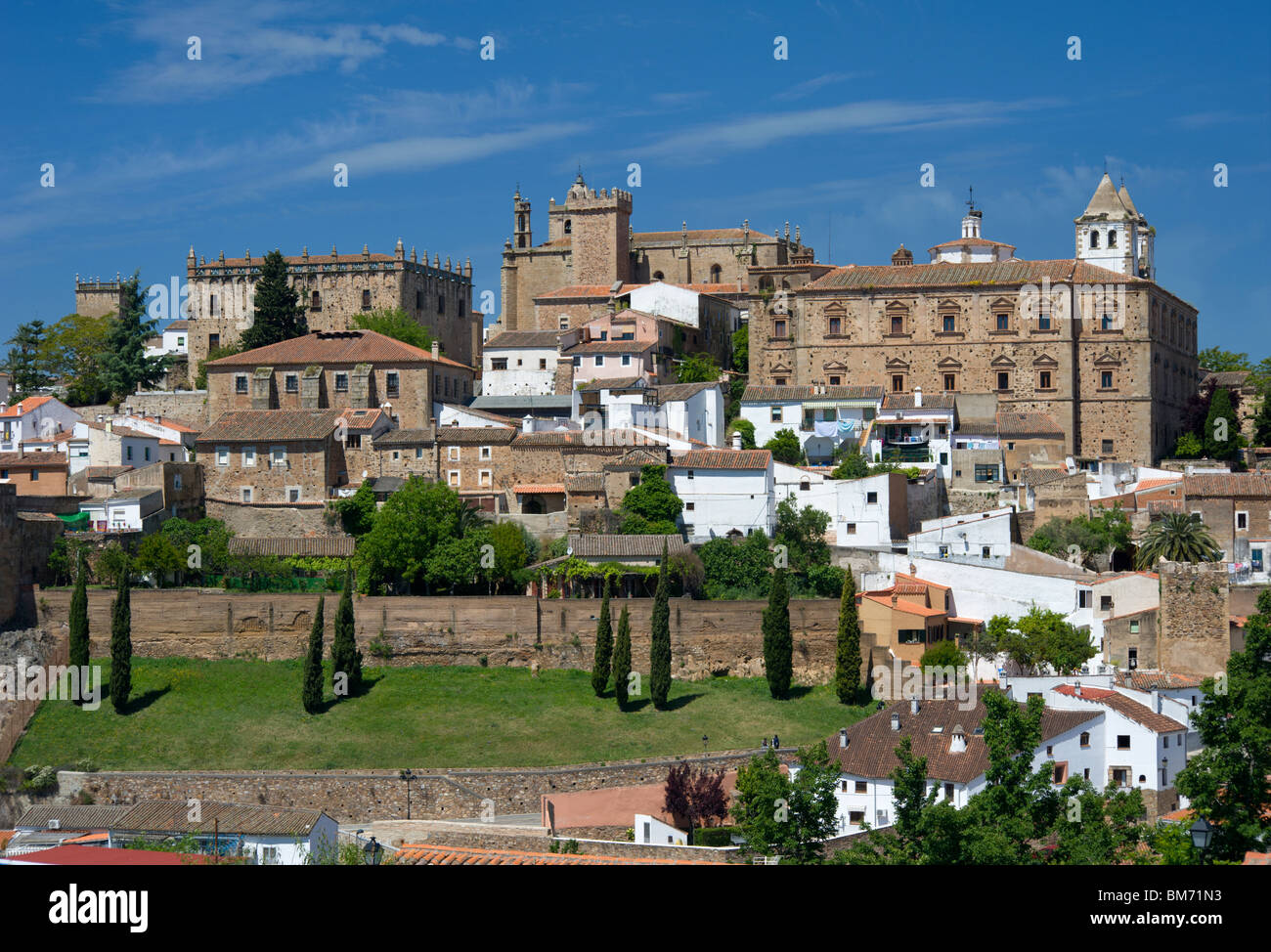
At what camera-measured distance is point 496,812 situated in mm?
35156

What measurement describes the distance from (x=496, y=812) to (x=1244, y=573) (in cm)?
2054

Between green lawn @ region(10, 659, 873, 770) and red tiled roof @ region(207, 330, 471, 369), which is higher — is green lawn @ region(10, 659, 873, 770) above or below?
below

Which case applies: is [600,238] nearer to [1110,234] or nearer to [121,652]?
[1110,234]

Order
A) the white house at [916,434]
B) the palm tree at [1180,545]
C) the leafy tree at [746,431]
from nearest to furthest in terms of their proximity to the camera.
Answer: the palm tree at [1180,545]
the white house at [916,434]
the leafy tree at [746,431]

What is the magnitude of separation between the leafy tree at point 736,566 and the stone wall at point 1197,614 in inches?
413

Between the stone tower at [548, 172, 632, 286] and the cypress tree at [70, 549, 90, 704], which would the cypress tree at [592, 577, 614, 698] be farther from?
the stone tower at [548, 172, 632, 286]

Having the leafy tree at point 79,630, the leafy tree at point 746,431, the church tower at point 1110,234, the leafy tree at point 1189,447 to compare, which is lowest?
the leafy tree at point 79,630

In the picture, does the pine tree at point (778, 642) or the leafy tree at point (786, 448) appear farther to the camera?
the leafy tree at point (786, 448)

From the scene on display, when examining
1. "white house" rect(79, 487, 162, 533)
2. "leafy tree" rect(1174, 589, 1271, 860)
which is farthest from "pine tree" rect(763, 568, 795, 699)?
"white house" rect(79, 487, 162, 533)

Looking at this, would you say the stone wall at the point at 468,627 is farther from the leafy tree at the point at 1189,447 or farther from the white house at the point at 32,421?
the leafy tree at the point at 1189,447

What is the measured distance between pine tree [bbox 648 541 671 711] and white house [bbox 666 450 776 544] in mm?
6340

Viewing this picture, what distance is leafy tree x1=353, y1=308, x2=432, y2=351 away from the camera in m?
63.4

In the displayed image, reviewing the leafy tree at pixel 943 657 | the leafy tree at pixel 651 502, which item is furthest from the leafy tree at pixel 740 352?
the leafy tree at pixel 943 657

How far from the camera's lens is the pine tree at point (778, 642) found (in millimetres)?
39062
